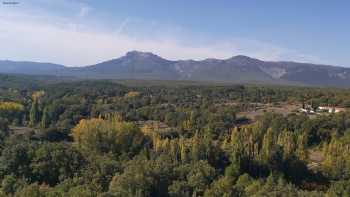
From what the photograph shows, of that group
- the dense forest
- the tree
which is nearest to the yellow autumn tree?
the dense forest

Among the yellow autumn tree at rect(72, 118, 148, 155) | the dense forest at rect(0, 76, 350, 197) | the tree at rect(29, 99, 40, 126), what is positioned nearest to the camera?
the dense forest at rect(0, 76, 350, 197)

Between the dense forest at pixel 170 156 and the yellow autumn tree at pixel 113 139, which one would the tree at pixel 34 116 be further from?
the yellow autumn tree at pixel 113 139

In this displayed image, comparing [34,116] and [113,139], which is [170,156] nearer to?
[113,139]

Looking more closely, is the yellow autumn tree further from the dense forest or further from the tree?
the tree

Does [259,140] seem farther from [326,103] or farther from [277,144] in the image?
[326,103]

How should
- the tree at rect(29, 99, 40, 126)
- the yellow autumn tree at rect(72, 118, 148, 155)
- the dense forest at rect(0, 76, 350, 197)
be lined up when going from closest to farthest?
the dense forest at rect(0, 76, 350, 197) → the yellow autumn tree at rect(72, 118, 148, 155) → the tree at rect(29, 99, 40, 126)

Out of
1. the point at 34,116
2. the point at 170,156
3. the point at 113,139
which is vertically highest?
the point at 113,139

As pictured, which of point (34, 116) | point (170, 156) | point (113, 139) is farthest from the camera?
point (34, 116)

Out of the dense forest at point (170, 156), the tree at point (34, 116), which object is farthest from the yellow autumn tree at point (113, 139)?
the tree at point (34, 116)

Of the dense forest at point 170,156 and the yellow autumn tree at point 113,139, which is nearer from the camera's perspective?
the dense forest at point 170,156

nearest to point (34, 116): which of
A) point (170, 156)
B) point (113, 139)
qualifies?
point (113, 139)

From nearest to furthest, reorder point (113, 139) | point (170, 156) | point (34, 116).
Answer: point (170, 156) < point (113, 139) < point (34, 116)

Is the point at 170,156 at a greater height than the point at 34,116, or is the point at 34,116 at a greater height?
the point at 34,116
